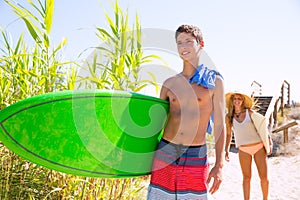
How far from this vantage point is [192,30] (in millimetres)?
1917

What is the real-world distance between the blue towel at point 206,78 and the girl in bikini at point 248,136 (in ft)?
5.32

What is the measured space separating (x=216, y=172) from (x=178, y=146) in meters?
0.25

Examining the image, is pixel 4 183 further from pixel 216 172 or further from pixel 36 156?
pixel 216 172

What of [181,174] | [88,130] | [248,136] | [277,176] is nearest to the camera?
[181,174]

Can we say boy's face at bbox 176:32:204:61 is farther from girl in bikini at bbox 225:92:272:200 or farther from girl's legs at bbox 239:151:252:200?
girl's legs at bbox 239:151:252:200

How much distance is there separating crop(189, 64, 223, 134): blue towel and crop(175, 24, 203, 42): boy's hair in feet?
0.54

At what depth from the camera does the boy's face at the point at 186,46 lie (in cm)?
191

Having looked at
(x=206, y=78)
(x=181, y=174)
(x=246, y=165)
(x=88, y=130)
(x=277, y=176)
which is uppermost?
(x=206, y=78)

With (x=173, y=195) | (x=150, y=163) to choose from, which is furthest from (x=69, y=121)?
(x=173, y=195)

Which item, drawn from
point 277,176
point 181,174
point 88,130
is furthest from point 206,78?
point 277,176

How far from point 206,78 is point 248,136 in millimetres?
1775

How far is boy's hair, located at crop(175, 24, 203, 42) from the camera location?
1913 millimetres

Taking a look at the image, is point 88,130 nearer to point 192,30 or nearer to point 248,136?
point 192,30

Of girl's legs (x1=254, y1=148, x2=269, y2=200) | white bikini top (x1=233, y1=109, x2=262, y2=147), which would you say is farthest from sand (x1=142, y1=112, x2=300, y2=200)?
white bikini top (x1=233, y1=109, x2=262, y2=147)
